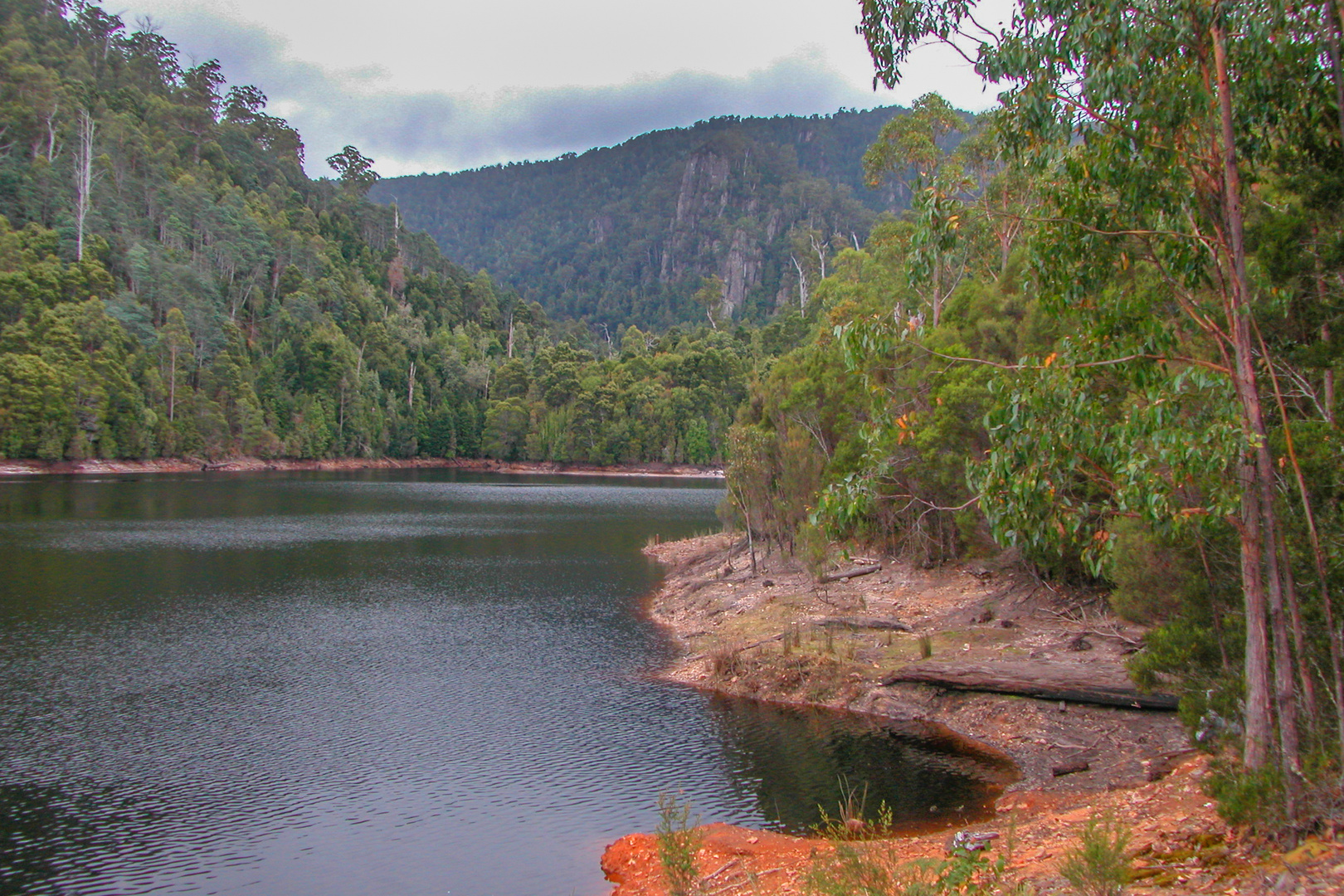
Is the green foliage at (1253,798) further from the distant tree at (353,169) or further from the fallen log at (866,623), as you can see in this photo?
the distant tree at (353,169)

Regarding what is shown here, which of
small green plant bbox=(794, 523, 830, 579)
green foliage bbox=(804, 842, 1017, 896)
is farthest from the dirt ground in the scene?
small green plant bbox=(794, 523, 830, 579)

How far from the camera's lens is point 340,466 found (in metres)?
117

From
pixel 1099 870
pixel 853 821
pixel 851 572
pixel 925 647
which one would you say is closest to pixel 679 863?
pixel 853 821

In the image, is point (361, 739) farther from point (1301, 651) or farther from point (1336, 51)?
point (1336, 51)

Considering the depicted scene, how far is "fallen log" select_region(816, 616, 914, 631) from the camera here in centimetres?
2261

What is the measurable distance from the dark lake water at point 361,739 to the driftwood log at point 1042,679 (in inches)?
73.8

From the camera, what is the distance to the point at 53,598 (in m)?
29.2

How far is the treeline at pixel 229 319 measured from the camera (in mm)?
88375

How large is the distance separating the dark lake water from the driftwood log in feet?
6.15

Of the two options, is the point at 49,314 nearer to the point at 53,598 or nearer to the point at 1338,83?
the point at 53,598

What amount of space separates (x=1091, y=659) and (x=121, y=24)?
590 ft

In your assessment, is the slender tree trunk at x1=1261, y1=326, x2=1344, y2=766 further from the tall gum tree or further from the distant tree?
the distant tree

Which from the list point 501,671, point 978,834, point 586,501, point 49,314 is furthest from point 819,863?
point 49,314

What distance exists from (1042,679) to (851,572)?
12.8 meters
